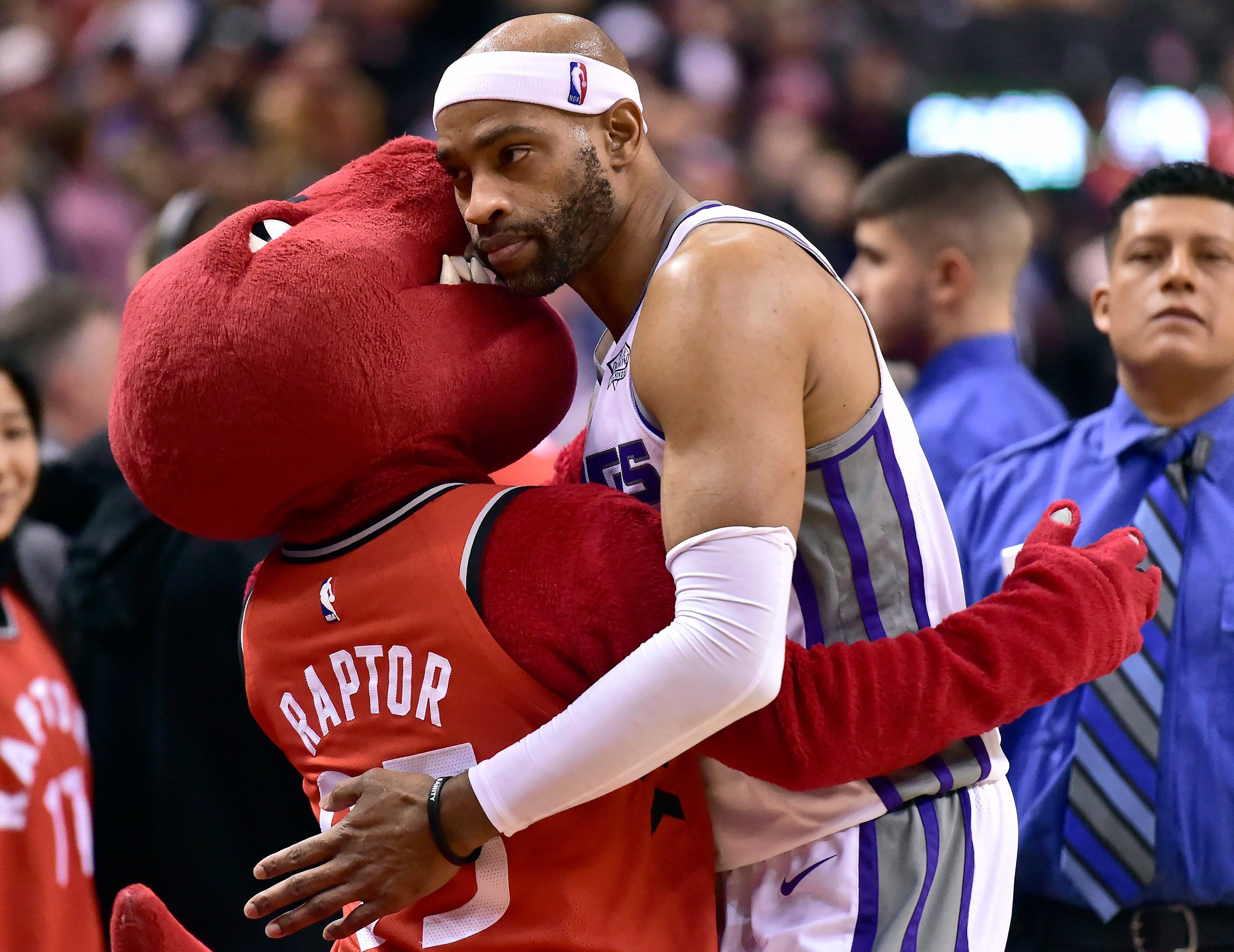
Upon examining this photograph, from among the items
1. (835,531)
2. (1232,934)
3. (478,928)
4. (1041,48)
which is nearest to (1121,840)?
(1232,934)

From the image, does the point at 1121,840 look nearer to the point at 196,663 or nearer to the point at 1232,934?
the point at 1232,934

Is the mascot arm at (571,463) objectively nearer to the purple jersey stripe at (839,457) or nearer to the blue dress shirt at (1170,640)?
the purple jersey stripe at (839,457)

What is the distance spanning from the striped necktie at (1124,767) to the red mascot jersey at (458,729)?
45.5 inches

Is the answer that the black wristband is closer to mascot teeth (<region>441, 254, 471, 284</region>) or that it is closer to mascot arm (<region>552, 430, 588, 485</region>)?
mascot arm (<region>552, 430, 588, 485</region>)

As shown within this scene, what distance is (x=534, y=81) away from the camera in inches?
85.7

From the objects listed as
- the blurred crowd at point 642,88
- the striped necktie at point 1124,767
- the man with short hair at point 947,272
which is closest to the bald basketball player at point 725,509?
the striped necktie at point 1124,767

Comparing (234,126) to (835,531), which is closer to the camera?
(835,531)

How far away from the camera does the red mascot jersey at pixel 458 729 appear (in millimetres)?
2010

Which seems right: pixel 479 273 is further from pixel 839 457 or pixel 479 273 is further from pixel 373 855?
pixel 373 855

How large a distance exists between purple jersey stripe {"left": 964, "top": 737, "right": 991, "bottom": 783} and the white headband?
107 centimetres

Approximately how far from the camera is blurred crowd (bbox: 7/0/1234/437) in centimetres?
756

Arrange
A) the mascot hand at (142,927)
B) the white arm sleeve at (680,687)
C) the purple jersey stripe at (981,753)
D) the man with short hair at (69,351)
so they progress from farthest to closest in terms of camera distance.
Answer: the man with short hair at (69,351), the purple jersey stripe at (981,753), the mascot hand at (142,927), the white arm sleeve at (680,687)

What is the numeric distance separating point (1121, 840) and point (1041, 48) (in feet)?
25.4

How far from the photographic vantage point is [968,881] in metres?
2.19
